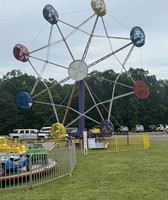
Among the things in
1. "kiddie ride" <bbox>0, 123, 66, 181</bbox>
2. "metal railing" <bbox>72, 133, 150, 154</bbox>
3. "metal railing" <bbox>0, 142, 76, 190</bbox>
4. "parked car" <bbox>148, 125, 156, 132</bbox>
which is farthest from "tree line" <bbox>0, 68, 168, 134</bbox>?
"kiddie ride" <bbox>0, 123, 66, 181</bbox>

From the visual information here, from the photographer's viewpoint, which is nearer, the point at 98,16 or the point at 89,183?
the point at 89,183

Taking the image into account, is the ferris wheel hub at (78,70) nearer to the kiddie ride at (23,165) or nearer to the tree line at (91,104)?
the kiddie ride at (23,165)

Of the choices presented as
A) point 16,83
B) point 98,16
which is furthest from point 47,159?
point 16,83

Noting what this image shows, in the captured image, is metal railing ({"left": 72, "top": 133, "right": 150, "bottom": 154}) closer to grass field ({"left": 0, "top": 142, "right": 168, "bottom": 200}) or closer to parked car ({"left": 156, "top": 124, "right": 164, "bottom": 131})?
grass field ({"left": 0, "top": 142, "right": 168, "bottom": 200})

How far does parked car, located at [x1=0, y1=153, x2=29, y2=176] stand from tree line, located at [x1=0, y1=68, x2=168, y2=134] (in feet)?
185

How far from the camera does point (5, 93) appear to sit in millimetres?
74562

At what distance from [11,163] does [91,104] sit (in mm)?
64393

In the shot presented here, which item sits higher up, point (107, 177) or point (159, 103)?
point (159, 103)

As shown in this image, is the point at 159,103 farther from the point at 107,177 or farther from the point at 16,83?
the point at 107,177

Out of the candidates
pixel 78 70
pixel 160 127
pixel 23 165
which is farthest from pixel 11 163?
pixel 160 127

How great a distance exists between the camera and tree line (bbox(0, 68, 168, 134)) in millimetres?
72375

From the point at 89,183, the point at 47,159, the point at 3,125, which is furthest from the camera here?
the point at 3,125

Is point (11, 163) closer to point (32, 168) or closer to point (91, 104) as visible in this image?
point (32, 168)

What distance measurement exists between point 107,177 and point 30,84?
70880 mm
